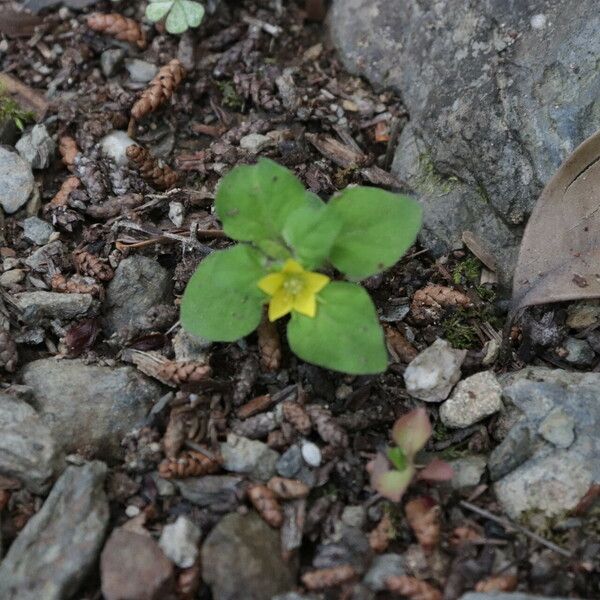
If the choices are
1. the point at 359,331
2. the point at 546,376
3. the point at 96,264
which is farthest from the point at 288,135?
the point at 546,376

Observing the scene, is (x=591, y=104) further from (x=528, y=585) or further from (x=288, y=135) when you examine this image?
(x=528, y=585)

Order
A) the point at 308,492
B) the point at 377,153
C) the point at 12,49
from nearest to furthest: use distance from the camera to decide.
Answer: the point at 308,492 < the point at 377,153 < the point at 12,49

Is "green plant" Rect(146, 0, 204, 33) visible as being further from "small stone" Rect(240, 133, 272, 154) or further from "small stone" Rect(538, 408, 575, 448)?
"small stone" Rect(538, 408, 575, 448)

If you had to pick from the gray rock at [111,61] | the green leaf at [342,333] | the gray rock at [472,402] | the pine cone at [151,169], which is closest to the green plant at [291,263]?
the green leaf at [342,333]

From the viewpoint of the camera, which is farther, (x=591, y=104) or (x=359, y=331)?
(x=591, y=104)

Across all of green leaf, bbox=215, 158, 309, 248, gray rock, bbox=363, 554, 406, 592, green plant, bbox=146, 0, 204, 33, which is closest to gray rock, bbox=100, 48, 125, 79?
green plant, bbox=146, 0, 204, 33

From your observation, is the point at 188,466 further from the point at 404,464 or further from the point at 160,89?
the point at 160,89

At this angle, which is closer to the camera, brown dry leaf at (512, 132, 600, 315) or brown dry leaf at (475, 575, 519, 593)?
brown dry leaf at (475, 575, 519, 593)
